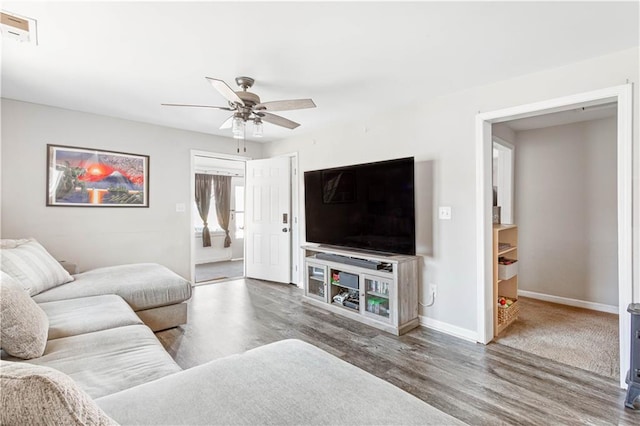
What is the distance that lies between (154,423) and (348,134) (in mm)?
3628

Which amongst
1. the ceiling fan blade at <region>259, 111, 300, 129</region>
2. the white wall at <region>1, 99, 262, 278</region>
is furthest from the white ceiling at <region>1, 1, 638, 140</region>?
the white wall at <region>1, 99, 262, 278</region>

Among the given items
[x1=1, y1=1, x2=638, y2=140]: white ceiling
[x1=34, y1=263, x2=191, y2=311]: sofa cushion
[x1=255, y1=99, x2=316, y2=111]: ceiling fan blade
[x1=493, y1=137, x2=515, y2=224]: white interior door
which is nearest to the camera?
[x1=1, y1=1, x2=638, y2=140]: white ceiling

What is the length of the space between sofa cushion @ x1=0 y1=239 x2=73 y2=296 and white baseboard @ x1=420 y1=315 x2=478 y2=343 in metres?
3.39

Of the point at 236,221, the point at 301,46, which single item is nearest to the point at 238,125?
the point at 301,46

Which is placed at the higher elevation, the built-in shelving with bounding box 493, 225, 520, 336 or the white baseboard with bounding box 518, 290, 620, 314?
the built-in shelving with bounding box 493, 225, 520, 336

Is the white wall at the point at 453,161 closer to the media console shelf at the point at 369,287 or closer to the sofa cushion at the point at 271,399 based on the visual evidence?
the media console shelf at the point at 369,287

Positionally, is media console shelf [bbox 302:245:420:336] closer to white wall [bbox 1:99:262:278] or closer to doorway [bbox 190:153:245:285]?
white wall [bbox 1:99:262:278]

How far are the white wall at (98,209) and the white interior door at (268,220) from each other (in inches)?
28.2

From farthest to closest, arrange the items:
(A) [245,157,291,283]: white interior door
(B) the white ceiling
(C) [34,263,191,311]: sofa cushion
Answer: (A) [245,157,291,283]: white interior door → (C) [34,263,191,311]: sofa cushion → (B) the white ceiling

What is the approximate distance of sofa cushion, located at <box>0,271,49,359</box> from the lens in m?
1.38

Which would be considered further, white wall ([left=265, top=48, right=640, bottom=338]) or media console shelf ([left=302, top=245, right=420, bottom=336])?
media console shelf ([left=302, top=245, right=420, bottom=336])

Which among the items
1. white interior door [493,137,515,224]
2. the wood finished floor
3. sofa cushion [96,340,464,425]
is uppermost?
white interior door [493,137,515,224]

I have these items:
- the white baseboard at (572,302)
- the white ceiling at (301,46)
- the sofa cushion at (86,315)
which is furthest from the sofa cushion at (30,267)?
the white baseboard at (572,302)

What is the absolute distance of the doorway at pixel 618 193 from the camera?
6.96 feet
